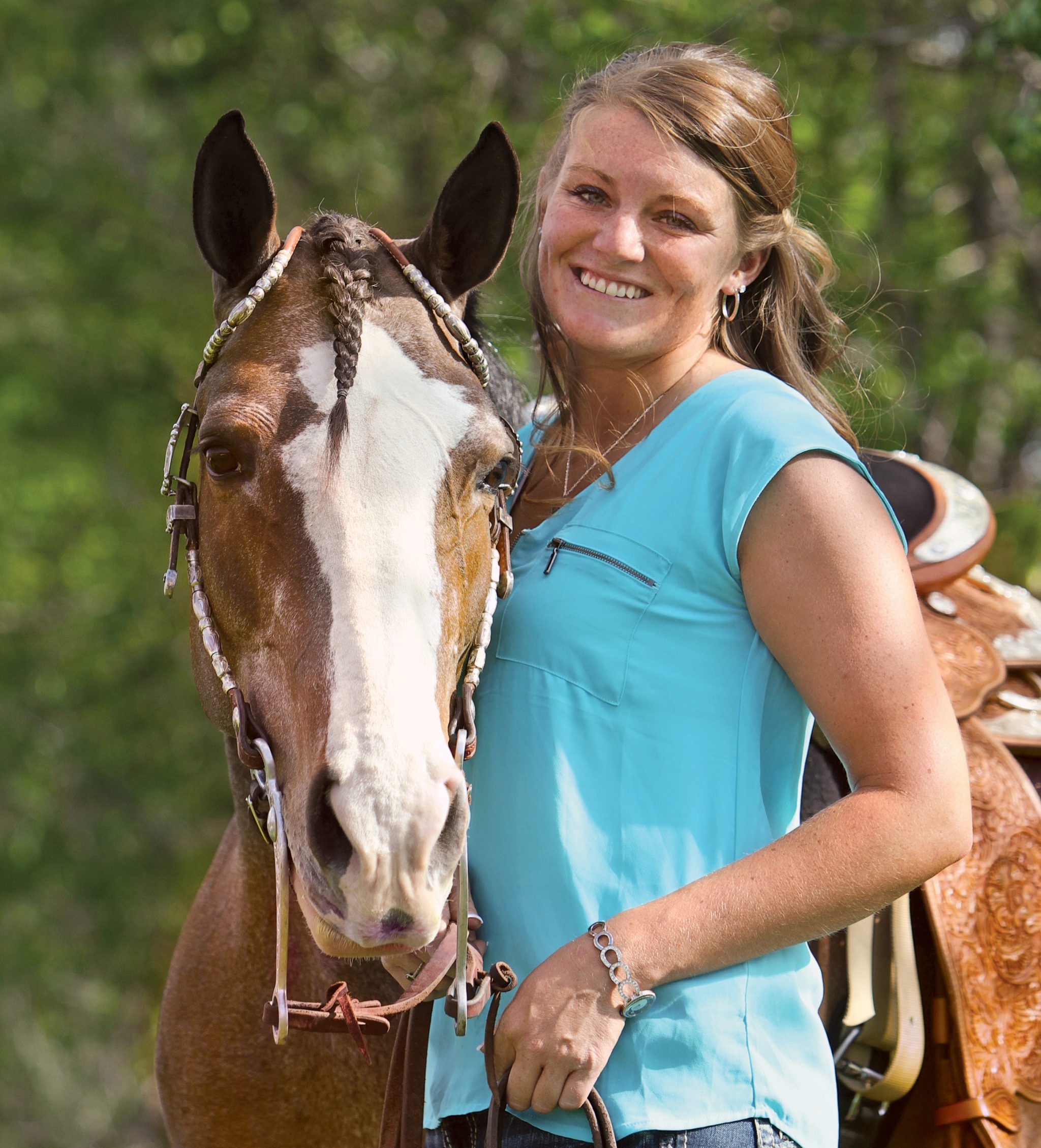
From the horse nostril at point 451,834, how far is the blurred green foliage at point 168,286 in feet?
12.7

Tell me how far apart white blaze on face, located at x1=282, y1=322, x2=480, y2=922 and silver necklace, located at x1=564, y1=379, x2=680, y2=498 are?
11.2 inches

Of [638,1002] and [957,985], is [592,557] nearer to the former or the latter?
[638,1002]

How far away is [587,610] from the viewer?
1.67 metres

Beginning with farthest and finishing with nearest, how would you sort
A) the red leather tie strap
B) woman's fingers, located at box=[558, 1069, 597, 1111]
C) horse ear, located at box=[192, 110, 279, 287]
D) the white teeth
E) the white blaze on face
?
the red leather tie strap < the white teeth < horse ear, located at box=[192, 110, 279, 287] < woman's fingers, located at box=[558, 1069, 597, 1111] < the white blaze on face

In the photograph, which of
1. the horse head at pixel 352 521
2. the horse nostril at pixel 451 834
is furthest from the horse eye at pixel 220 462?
the horse nostril at pixel 451 834

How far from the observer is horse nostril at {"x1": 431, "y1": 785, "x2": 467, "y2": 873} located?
1390mm

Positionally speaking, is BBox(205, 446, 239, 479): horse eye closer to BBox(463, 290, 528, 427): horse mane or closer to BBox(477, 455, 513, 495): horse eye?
BBox(477, 455, 513, 495): horse eye

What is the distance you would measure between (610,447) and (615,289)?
258 millimetres

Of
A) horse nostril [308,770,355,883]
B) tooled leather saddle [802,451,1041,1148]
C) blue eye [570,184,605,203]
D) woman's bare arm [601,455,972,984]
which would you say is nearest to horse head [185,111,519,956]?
horse nostril [308,770,355,883]

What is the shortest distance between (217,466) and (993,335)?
281 inches

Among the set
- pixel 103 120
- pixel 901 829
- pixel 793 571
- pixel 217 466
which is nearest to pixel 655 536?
pixel 793 571

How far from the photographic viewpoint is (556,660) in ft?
5.49

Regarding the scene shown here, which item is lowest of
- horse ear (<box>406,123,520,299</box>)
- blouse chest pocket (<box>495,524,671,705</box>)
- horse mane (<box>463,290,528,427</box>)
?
blouse chest pocket (<box>495,524,671,705</box>)

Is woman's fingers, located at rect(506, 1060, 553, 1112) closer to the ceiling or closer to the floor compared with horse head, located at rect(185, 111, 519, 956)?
closer to the floor
